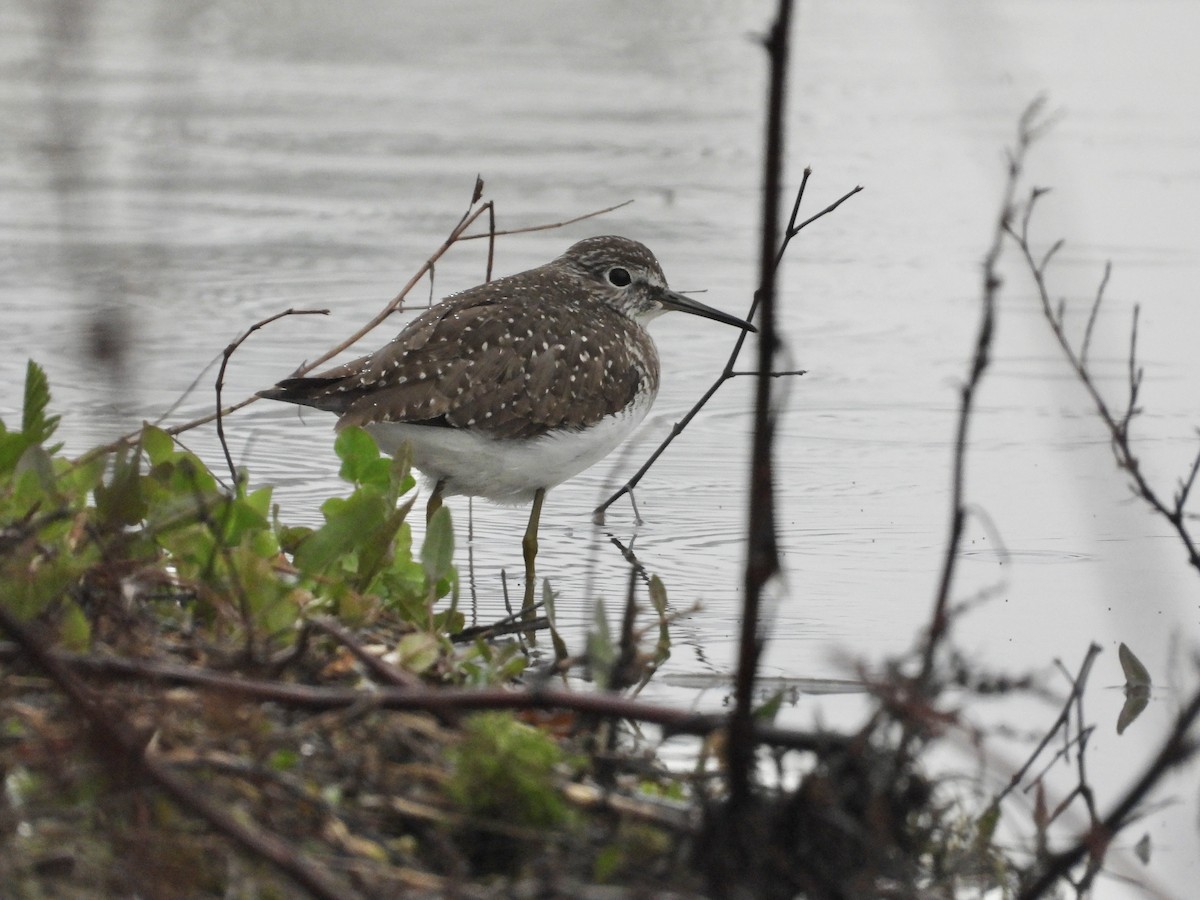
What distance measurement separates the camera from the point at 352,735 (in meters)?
2.77

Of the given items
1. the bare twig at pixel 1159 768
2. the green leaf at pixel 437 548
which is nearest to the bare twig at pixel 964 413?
A: the bare twig at pixel 1159 768

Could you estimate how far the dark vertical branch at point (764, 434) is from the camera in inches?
72.5

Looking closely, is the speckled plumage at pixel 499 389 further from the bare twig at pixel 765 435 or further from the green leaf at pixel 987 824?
the bare twig at pixel 765 435

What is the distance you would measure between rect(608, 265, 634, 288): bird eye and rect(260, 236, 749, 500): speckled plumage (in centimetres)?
40

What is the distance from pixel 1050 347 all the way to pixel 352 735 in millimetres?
5093

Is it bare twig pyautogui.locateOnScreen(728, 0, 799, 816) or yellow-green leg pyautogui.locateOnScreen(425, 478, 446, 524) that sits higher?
bare twig pyautogui.locateOnScreen(728, 0, 799, 816)

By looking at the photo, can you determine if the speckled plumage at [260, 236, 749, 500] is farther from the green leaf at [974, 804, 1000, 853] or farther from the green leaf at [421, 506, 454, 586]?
the green leaf at [974, 804, 1000, 853]

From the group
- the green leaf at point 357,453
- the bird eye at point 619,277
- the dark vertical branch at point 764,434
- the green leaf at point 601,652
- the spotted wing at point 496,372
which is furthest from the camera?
the bird eye at point 619,277

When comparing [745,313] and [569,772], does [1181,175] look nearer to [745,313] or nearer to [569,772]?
[745,313]

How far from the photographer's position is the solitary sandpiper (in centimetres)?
517

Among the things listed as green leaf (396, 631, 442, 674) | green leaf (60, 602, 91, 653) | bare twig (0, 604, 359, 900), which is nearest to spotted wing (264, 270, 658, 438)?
green leaf (396, 631, 442, 674)

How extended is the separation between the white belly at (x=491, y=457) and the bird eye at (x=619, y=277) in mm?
988

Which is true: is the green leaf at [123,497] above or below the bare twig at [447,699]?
above

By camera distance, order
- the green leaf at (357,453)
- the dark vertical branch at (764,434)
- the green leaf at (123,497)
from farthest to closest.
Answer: the green leaf at (357,453)
the green leaf at (123,497)
the dark vertical branch at (764,434)
